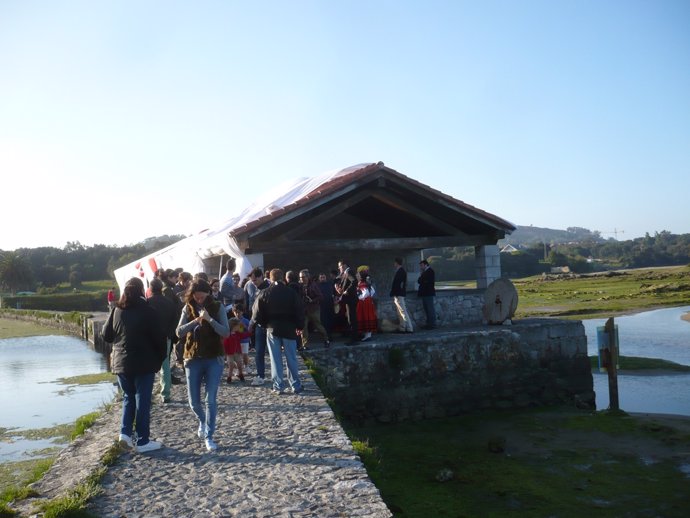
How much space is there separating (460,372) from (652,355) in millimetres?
12410

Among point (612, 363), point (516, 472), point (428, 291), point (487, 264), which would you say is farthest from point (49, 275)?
point (516, 472)

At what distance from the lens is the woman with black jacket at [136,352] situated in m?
5.98

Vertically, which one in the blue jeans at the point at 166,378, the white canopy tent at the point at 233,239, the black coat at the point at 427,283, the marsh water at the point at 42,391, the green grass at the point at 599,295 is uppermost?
the white canopy tent at the point at 233,239

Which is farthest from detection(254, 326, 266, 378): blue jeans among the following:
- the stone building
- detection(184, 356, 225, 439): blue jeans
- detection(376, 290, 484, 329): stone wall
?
detection(376, 290, 484, 329): stone wall

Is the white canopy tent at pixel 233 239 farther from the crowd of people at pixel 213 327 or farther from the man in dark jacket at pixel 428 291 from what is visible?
the man in dark jacket at pixel 428 291

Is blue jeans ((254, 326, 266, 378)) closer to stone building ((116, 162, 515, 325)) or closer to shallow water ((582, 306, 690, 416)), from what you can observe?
stone building ((116, 162, 515, 325))

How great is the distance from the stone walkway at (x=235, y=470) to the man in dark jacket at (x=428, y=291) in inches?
234

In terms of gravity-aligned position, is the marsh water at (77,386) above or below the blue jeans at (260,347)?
below

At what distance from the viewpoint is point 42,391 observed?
17203mm

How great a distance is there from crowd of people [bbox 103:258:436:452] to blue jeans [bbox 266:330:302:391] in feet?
0.04

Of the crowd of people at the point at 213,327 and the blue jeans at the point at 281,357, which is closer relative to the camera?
the crowd of people at the point at 213,327

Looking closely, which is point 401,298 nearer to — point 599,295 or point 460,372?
point 460,372

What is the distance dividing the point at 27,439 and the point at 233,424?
20.3 feet

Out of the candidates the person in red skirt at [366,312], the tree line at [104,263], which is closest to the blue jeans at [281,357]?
the person in red skirt at [366,312]
